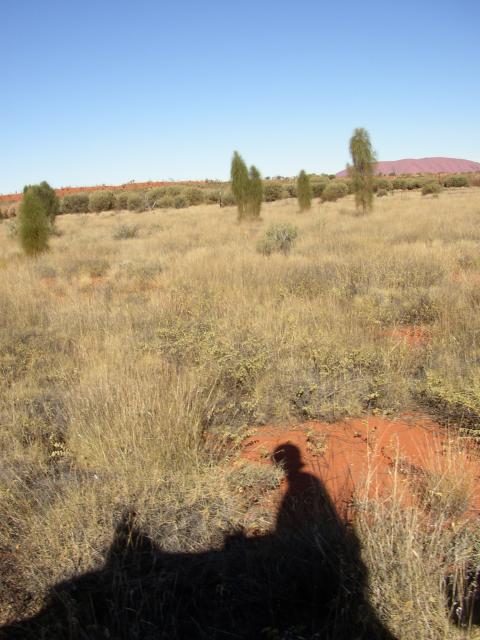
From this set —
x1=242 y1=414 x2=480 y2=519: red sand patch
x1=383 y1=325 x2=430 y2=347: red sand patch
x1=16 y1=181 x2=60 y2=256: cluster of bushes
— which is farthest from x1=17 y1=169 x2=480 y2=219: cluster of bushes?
x1=242 y1=414 x2=480 y2=519: red sand patch

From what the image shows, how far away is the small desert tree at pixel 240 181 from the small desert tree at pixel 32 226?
930cm

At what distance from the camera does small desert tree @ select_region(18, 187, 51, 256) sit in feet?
43.2

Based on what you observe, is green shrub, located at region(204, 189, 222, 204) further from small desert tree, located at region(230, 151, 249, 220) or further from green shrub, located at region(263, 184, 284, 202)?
small desert tree, located at region(230, 151, 249, 220)

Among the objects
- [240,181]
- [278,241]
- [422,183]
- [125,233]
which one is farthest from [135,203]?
[422,183]

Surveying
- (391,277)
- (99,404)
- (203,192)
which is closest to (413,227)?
(391,277)

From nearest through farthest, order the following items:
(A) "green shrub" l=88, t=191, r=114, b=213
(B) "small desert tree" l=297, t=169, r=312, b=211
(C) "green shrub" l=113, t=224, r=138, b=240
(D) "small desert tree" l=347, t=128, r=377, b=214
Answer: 1. (C) "green shrub" l=113, t=224, r=138, b=240
2. (D) "small desert tree" l=347, t=128, r=377, b=214
3. (B) "small desert tree" l=297, t=169, r=312, b=211
4. (A) "green shrub" l=88, t=191, r=114, b=213

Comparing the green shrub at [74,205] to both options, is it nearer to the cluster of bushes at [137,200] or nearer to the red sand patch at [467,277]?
the cluster of bushes at [137,200]

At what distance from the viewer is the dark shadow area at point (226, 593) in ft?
5.87

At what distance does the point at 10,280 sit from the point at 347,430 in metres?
8.34

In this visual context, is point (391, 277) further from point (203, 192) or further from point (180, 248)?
point (203, 192)

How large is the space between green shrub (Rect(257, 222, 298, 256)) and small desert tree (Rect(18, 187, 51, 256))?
273 inches

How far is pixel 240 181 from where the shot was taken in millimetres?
20406

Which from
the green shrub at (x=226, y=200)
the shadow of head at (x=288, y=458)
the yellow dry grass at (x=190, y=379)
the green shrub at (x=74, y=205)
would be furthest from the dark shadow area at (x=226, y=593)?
the green shrub at (x=74, y=205)

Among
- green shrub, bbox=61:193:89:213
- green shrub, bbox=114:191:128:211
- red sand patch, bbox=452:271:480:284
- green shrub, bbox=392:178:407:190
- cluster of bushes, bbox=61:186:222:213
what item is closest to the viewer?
red sand patch, bbox=452:271:480:284
